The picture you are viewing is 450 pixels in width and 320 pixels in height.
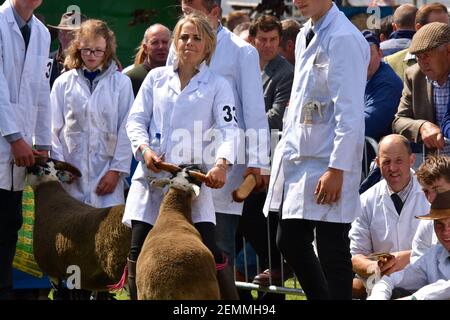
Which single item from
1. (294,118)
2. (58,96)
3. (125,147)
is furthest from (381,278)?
(58,96)

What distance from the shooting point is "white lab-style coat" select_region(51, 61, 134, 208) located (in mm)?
7836

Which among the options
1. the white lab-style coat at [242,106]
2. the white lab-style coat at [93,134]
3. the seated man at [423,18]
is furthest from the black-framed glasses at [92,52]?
the seated man at [423,18]

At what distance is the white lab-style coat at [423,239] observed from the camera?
659 cm

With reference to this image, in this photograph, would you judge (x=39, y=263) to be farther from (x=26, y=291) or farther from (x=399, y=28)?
(x=399, y=28)

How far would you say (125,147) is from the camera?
7836 mm

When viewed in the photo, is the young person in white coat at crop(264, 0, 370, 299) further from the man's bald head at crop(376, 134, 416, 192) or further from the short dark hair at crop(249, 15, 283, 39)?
the short dark hair at crop(249, 15, 283, 39)

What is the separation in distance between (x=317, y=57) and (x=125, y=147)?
208cm

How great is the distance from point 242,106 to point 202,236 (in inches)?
44.0

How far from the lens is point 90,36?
788 cm

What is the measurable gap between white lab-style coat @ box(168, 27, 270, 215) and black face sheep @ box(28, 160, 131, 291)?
2.25ft

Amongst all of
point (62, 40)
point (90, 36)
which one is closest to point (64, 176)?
point (90, 36)

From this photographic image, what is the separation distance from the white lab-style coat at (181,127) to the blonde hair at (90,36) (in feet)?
4.79

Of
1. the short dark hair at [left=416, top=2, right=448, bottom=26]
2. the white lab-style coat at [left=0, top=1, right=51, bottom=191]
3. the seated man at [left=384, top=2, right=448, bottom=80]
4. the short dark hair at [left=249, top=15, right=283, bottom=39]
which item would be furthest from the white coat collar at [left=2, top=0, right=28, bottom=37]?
the short dark hair at [left=416, top=2, right=448, bottom=26]

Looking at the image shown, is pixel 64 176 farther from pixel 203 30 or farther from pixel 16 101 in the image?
pixel 203 30
